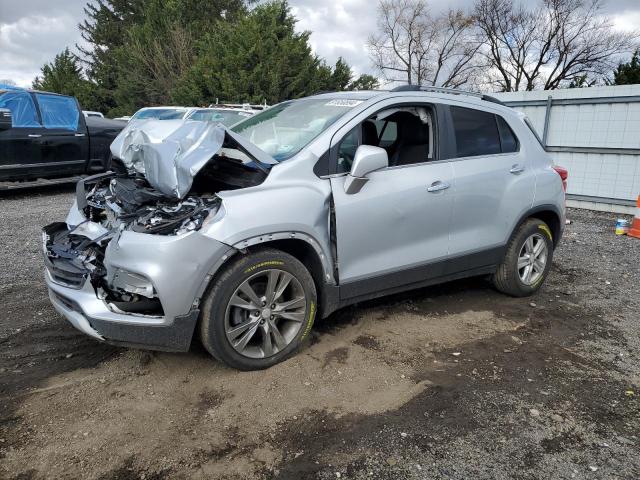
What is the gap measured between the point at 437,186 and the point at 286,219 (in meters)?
1.37

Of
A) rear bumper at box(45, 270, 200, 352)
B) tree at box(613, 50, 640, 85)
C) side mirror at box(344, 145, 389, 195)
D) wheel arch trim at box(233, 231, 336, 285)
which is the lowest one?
rear bumper at box(45, 270, 200, 352)

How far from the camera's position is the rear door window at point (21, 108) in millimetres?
9250

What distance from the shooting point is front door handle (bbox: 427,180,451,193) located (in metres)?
4.01

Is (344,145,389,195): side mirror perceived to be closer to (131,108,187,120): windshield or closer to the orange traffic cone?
the orange traffic cone

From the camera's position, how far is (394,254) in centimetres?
390

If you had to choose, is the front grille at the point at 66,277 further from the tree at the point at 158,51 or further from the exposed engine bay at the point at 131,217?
the tree at the point at 158,51

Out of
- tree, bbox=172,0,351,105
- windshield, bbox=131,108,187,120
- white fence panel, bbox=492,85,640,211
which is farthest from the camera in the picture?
tree, bbox=172,0,351,105

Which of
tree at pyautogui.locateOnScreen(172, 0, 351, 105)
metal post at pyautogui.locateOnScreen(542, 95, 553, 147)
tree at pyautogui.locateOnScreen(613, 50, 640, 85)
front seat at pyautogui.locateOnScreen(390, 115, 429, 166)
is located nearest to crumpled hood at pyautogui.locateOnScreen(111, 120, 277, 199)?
front seat at pyautogui.locateOnScreen(390, 115, 429, 166)

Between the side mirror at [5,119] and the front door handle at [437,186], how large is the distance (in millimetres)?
8316

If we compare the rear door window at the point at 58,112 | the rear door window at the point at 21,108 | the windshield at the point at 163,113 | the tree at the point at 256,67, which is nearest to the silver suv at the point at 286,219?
the rear door window at the point at 21,108

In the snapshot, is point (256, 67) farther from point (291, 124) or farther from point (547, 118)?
point (291, 124)

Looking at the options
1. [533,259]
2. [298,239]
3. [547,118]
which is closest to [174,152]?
[298,239]

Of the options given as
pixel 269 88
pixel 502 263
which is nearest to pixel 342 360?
pixel 502 263

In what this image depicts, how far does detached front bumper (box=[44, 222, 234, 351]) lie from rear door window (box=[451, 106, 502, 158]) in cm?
230
